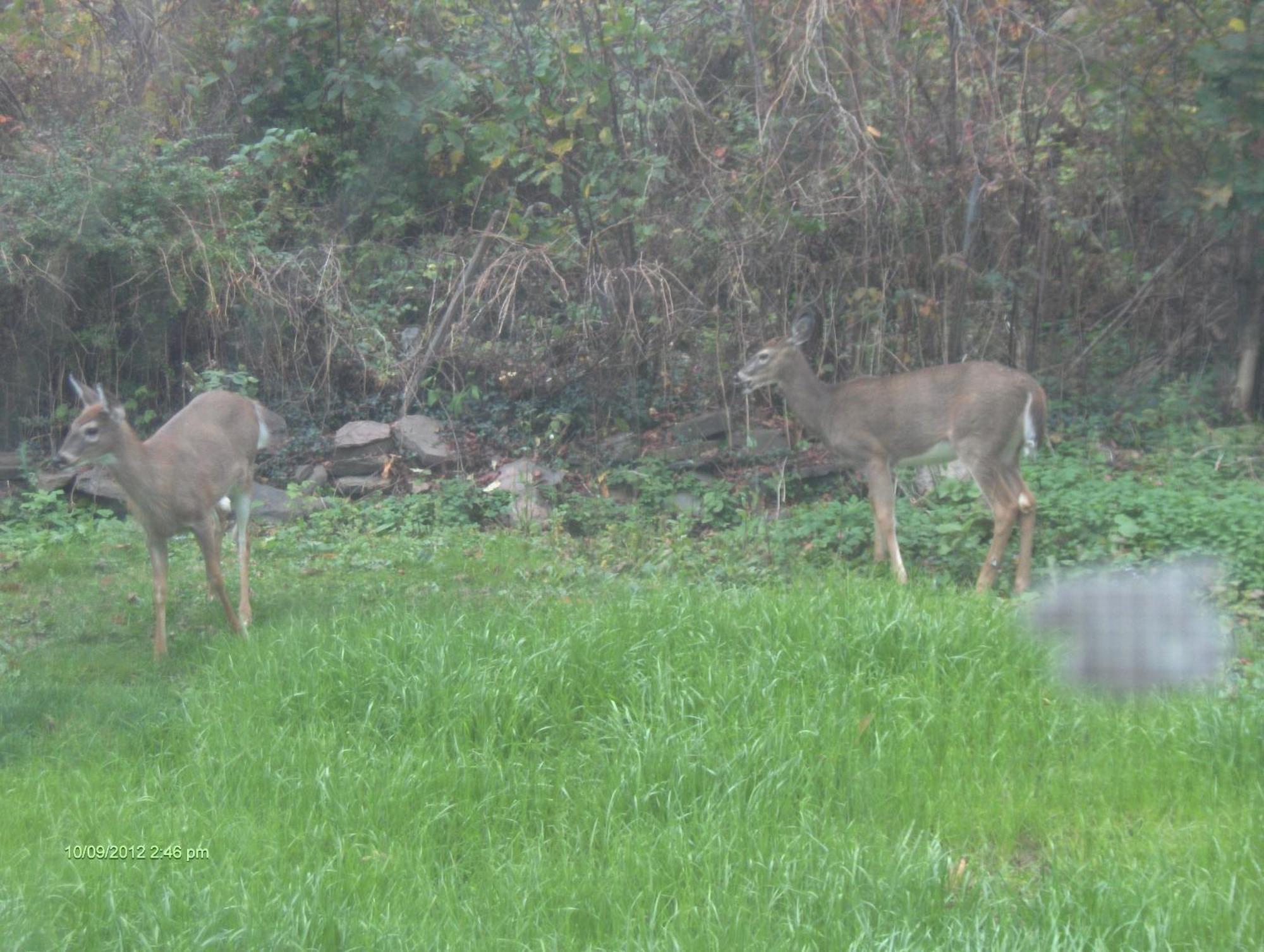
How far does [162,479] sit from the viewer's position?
7.61m

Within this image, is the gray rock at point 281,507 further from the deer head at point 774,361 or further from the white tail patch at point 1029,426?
the white tail patch at point 1029,426

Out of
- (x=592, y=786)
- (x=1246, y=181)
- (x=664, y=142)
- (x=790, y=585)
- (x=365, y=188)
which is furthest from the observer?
(x=365, y=188)

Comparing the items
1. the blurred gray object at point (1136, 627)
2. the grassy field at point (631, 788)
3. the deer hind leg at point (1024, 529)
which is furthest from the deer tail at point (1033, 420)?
the grassy field at point (631, 788)

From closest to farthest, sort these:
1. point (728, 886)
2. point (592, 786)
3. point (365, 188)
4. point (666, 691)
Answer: point (728, 886), point (592, 786), point (666, 691), point (365, 188)

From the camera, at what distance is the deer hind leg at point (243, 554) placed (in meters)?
7.76

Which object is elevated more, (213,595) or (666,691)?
(666,691)

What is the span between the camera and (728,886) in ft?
13.4

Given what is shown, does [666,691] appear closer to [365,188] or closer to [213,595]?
[213,595]

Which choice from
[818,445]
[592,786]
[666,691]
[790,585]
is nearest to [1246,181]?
[818,445]

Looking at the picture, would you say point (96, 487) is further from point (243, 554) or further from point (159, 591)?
point (159, 591)

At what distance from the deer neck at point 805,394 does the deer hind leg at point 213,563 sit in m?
4.48

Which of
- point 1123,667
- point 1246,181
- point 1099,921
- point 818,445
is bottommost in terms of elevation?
point 818,445

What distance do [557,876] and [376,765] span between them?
3.66 feet

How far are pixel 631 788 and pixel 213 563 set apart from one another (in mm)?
3682
